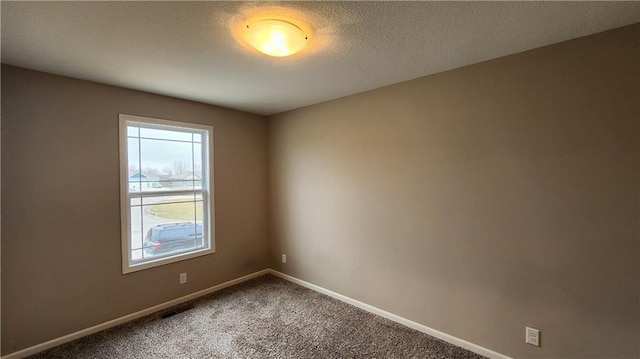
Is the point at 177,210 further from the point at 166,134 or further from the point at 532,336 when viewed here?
the point at 532,336

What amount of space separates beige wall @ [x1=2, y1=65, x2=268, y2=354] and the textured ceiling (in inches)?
11.1

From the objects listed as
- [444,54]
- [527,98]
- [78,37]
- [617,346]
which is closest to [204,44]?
[78,37]

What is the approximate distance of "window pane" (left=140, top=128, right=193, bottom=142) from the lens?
298 cm

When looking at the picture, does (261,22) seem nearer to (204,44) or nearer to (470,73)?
(204,44)

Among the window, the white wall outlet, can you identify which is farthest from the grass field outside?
the white wall outlet

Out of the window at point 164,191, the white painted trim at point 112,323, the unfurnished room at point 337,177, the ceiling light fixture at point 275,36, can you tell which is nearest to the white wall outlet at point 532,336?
the unfurnished room at point 337,177

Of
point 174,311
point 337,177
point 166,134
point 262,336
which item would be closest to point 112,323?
point 174,311

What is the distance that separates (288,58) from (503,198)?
6.54 ft

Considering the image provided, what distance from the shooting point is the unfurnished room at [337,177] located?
1.68 metres

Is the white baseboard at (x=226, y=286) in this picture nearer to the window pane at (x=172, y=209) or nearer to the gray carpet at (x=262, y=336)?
the gray carpet at (x=262, y=336)

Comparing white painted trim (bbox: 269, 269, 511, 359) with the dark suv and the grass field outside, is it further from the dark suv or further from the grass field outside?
the grass field outside

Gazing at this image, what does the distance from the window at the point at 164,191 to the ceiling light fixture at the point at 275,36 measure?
6.19 feet

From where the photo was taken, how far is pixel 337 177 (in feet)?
10.6

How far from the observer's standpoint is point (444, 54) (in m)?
2.07
